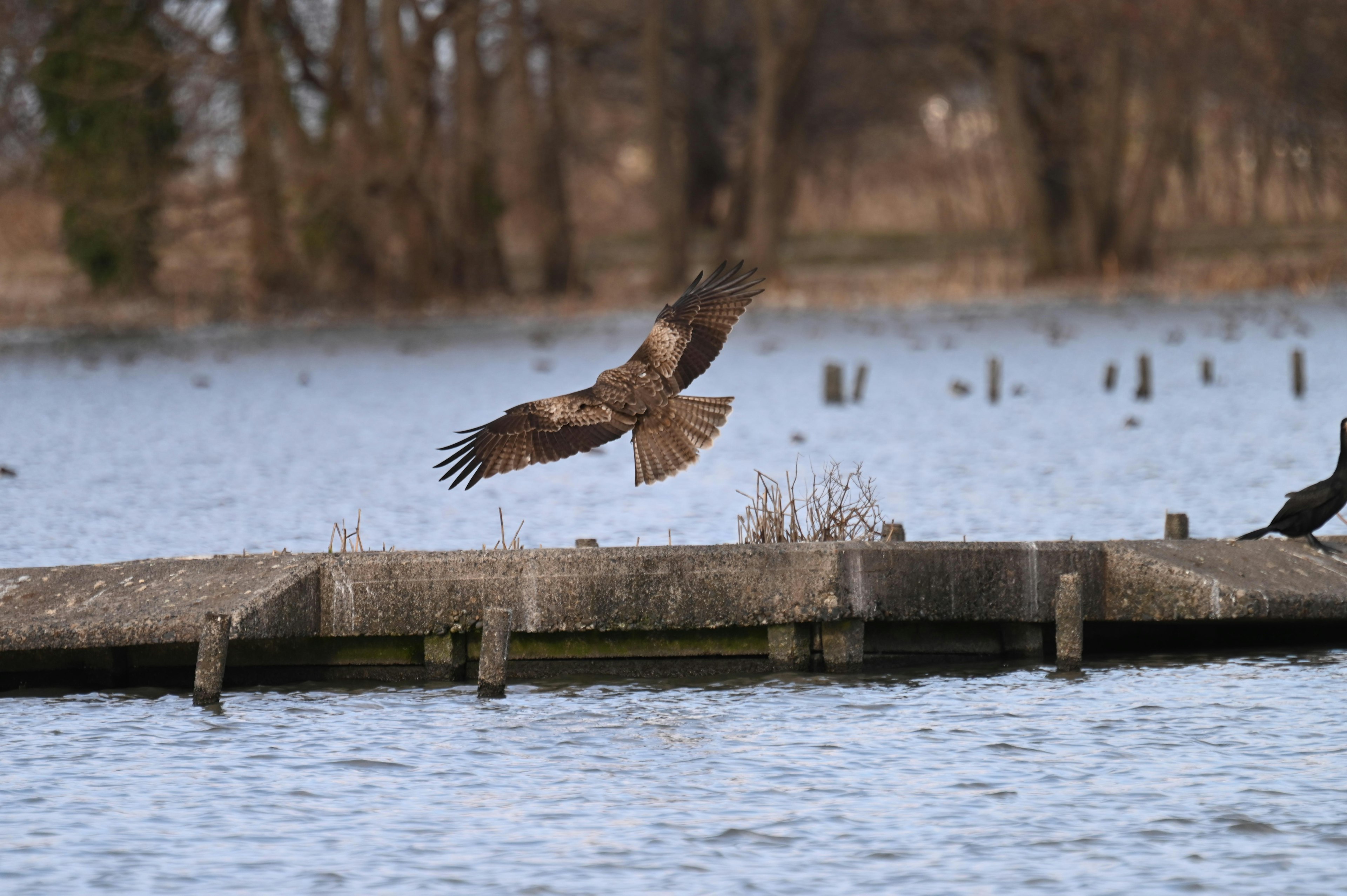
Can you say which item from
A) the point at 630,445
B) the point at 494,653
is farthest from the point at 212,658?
the point at 630,445

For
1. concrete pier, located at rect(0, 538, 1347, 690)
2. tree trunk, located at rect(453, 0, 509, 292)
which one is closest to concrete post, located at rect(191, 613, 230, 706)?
concrete pier, located at rect(0, 538, 1347, 690)

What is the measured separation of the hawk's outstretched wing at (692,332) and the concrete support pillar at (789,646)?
1.56m

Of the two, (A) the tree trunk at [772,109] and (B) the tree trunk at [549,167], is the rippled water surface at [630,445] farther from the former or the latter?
(B) the tree trunk at [549,167]

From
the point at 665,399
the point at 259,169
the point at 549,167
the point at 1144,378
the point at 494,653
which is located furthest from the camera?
the point at 549,167

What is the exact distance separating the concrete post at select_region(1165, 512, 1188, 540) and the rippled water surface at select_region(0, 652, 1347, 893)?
1.12 metres

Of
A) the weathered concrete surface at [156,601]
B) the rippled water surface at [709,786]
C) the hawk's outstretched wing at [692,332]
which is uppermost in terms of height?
the hawk's outstretched wing at [692,332]

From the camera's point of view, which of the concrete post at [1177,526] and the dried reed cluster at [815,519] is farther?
the concrete post at [1177,526]

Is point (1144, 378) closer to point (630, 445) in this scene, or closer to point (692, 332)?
point (630, 445)

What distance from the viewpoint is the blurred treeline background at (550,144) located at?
145ft

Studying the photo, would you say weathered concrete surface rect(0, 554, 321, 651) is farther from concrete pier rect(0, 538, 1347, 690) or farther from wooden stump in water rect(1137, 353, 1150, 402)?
wooden stump in water rect(1137, 353, 1150, 402)

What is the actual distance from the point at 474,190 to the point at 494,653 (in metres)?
38.6

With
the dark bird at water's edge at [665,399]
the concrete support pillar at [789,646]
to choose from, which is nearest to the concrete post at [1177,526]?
the concrete support pillar at [789,646]

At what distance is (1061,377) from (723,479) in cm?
1355

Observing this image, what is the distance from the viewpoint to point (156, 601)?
12016 mm
